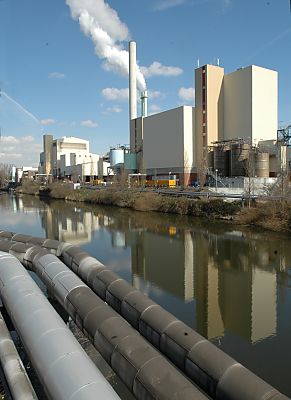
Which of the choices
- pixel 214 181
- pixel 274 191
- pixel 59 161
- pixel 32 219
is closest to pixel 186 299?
pixel 274 191

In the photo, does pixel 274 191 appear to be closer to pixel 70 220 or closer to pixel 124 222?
pixel 124 222

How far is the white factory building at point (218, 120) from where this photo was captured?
31.0m

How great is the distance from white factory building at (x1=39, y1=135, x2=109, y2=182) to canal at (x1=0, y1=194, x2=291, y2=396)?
37.6m

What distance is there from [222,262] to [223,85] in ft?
85.6

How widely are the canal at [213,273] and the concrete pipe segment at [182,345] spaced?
1612 mm

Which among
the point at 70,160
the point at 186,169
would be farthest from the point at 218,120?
the point at 70,160

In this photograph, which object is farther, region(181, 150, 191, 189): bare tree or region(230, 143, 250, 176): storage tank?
region(181, 150, 191, 189): bare tree

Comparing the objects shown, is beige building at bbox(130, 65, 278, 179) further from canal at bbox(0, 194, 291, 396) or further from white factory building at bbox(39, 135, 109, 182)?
white factory building at bbox(39, 135, 109, 182)

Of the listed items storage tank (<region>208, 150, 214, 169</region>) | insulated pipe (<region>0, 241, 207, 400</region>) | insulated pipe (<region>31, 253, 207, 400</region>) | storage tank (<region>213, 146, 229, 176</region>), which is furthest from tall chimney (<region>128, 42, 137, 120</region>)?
insulated pipe (<region>31, 253, 207, 400</region>)

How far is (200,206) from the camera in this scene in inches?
838

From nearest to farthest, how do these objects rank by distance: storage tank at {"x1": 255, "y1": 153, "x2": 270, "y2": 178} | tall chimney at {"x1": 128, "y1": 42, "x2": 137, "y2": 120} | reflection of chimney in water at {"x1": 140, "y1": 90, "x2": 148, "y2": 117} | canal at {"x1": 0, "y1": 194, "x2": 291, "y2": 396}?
canal at {"x1": 0, "y1": 194, "x2": 291, "y2": 396} < storage tank at {"x1": 255, "y1": 153, "x2": 270, "y2": 178} < tall chimney at {"x1": 128, "y1": 42, "x2": 137, "y2": 120} < reflection of chimney in water at {"x1": 140, "y1": 90, "x2": 148, "y2": 117}

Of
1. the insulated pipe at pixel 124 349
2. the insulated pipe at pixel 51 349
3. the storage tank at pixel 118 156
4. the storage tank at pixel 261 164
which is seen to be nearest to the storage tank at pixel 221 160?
the storage tank at pixel 261 164

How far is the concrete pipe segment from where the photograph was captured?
3203mm

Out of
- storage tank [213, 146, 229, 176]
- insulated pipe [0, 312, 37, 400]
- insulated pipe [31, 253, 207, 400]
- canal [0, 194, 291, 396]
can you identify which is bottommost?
canal [0, 194, 291, 396]
